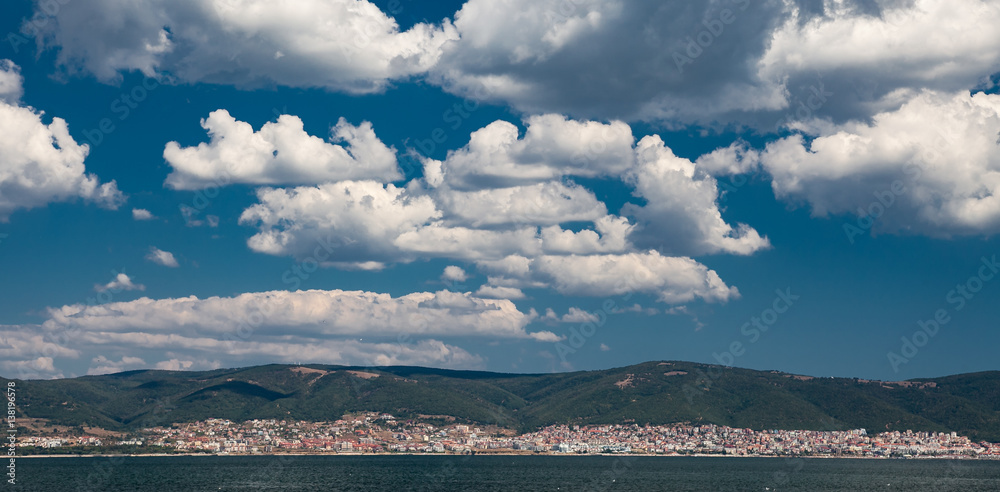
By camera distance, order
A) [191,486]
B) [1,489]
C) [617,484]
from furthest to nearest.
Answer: [617,484], [191,486], [1,489]

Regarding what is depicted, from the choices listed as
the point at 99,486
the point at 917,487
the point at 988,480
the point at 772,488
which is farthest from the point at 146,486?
the point at 988,480

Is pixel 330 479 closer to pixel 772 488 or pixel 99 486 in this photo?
pixel 99 486

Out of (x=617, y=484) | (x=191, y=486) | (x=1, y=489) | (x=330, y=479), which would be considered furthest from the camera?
(x=330, y=479)

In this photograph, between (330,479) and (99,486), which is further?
(330,479)

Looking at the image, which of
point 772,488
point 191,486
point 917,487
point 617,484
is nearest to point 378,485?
point 191,486

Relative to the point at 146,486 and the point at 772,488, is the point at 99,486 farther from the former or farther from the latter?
the point at 772,488

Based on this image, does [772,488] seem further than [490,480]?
No

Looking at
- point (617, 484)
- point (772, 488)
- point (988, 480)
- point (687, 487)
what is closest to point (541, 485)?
point (617, 484)

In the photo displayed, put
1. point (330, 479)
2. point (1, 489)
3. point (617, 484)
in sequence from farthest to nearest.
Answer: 1. point (330, 479)
2. point (617, 484)
3. point (1, 489)
